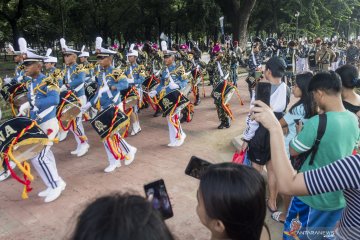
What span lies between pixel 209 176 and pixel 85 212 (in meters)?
0.59

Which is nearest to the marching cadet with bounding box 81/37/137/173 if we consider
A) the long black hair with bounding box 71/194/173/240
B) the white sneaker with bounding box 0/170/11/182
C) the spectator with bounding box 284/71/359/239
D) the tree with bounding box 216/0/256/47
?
the white sneaker with bounding box 0/170/11/182

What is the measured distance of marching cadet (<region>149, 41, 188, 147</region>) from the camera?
6.71 meters

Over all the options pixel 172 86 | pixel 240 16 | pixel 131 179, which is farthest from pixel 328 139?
pixel 240 16

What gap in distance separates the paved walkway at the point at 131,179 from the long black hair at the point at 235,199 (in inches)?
40.0

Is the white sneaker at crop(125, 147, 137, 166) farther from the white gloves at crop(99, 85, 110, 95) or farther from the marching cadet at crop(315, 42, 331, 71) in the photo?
the marching cadet at crop(315, 42, 331, 71)

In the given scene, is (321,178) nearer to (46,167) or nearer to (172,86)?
(46,167)

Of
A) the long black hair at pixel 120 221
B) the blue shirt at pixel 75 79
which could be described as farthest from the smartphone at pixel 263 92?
the blue shirt at pixel 75 79

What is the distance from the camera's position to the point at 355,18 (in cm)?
4128

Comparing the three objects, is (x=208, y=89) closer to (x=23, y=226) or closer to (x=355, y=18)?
(x=23, y=226)

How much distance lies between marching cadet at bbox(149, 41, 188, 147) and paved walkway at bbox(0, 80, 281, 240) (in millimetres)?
234

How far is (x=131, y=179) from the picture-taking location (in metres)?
5.22

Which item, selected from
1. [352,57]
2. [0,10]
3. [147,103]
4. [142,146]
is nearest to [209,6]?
[352,57]

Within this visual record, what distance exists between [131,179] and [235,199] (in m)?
4.00

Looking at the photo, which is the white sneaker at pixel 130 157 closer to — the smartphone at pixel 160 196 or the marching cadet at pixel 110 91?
the marching cadet at pixel 110 91
